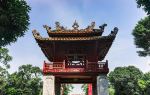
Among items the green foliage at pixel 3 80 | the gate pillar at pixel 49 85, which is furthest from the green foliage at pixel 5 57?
the gate pillar at pixel 49 85

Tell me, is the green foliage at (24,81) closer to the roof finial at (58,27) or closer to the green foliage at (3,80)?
the green foliage at (3,80)

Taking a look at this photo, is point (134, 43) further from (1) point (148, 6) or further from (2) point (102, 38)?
(1) point (148, 6)

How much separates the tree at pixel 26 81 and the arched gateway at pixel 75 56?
133 ft

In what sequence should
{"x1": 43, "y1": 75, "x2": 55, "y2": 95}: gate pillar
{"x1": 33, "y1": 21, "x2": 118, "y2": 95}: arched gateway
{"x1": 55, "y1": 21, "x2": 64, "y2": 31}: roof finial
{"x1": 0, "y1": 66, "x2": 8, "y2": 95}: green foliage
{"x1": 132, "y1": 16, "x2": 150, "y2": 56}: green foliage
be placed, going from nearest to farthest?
{"x1": 43, "y1": 75, "x2": 55, "y2": 95}: gate pillar < {"x1": 33, "y1": 21, "x2": 118, "y2": 95}: arched gateway < {"x1": 55, "y1": 21, "x2": 64, "y2": 31}: roof finial < {"x1": 132, "y1": 16, "x2": 150, "y2": 56}: green foliage < {"x1": 0, "y1": 66, "x2": 8, "y2": 95}: green foliage

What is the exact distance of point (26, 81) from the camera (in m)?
79.1

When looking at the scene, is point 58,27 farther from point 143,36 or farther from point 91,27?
point 143,36

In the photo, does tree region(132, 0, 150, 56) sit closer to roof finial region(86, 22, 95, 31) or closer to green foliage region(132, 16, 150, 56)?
green foliage region(132, 16, 150, 56)

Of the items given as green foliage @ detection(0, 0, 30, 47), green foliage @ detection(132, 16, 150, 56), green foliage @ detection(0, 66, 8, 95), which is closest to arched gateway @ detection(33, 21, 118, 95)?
green foliage @ detection(0, 0, 30, 47)

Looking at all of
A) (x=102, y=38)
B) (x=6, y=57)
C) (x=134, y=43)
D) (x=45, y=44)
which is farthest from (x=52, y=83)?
(x=6, y=57)

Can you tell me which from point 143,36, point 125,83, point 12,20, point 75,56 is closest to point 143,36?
point 143,36

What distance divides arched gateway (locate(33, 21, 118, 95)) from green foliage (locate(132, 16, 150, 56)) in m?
13.4

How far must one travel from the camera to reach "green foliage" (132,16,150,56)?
43400mm

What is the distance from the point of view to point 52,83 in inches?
1095

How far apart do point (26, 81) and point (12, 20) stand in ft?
186
